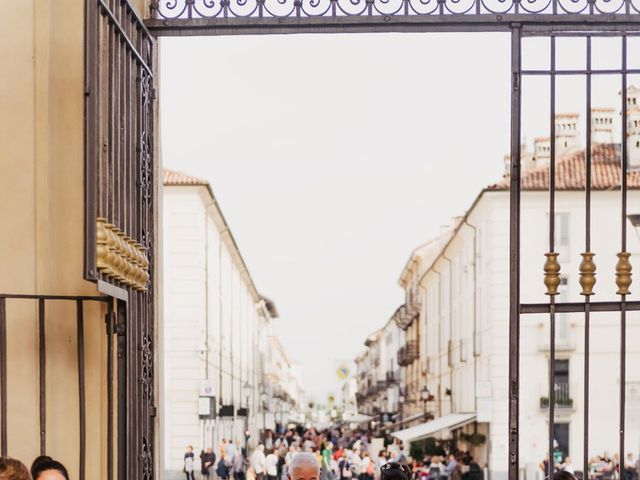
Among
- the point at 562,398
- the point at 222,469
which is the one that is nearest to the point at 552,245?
the point at 222,469

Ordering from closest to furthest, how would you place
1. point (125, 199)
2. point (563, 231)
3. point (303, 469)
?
point (303, 469) < point (125, 199) < point (563, 231)

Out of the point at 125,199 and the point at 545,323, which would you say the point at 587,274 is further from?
the point at 545,323

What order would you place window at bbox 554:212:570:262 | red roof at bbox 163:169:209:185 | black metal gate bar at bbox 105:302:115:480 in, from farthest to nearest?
red roof at bbox 163:169:209:185
window at bbox 554:212:570:262
black metal gate bar at bbox 105:302:115:480

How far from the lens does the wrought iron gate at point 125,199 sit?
6.05m

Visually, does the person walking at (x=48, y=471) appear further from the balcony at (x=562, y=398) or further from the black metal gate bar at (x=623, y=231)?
the balcony at (x=562, y=398)

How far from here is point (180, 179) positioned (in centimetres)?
4203

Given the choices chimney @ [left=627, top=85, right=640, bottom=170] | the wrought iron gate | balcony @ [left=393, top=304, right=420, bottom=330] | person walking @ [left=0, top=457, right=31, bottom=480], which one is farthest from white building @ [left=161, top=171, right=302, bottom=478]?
person walking @ [left=0, top=457, right=31, bottom=480]

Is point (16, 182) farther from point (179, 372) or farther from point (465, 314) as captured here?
point (465, 314)

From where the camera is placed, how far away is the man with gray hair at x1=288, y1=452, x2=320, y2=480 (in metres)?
6.14

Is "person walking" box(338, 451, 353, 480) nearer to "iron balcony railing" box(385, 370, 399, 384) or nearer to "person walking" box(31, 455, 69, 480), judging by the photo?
"person walking" box(31, 455, 69, 480)

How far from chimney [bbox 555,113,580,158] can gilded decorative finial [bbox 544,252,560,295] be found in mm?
28911

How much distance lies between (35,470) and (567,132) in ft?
114

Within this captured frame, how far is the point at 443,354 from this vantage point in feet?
184

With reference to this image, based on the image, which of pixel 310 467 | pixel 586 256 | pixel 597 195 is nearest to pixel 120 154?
pixel 310 467
